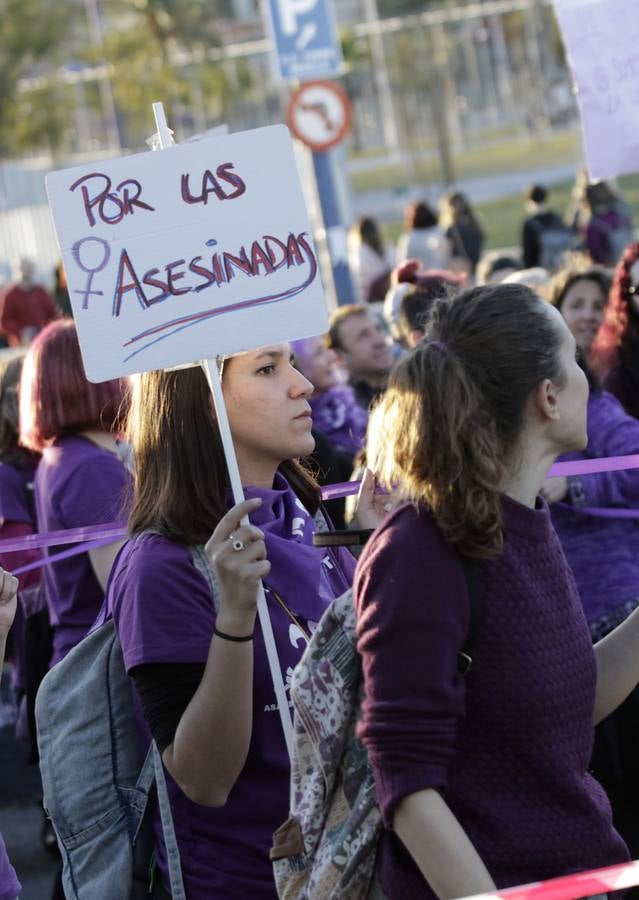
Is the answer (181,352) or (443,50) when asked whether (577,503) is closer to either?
(181,352)

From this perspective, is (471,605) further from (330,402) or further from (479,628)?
(330,402)

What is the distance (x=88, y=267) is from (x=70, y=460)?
1.66 m

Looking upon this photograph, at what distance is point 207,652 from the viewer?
266 cm

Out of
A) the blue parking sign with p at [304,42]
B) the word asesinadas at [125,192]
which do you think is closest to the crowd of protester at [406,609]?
the word asesinadas at [125,192]

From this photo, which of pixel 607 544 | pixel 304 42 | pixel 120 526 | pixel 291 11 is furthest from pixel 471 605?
pixel 291 11

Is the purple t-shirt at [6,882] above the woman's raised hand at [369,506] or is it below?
below

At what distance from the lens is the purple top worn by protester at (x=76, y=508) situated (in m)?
4.33

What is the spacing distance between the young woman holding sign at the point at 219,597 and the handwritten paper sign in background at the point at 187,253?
178mm

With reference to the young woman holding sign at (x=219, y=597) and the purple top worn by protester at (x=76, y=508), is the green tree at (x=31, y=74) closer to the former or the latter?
the purple top worn by protester at (x=76, y=508)

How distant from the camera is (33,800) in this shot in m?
6.24

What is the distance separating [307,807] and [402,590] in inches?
16.2

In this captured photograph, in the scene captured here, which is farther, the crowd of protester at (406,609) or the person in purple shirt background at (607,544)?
the person in purple shirt background at (607,544)

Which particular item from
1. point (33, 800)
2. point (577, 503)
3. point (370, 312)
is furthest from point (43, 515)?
point (370, 312)

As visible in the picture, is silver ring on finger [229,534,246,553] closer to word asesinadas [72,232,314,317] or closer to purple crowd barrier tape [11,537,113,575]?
word asesinadas [72,232,314,317]
